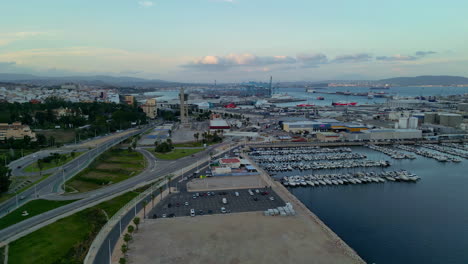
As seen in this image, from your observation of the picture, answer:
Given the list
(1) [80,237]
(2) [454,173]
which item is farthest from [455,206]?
(1) [80,237]

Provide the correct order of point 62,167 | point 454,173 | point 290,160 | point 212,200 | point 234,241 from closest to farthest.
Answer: point 234,241 < point 212,200 < point 62,167 < point 454,173 < point 290,160

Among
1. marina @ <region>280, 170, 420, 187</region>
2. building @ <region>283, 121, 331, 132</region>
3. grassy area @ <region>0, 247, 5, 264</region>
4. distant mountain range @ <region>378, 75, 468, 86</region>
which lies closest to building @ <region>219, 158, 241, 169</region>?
marina @ <region>280, 170, 420, 187</region>

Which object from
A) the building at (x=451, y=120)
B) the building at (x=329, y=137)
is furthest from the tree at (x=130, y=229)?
the building at (x=451, y=120)

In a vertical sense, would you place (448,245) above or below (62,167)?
below

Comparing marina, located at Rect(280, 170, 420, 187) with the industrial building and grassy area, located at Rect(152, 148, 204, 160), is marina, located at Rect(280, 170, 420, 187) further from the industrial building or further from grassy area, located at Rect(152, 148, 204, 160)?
the industrial building

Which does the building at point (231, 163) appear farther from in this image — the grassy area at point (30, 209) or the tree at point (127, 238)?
the tree at point (127, 238)

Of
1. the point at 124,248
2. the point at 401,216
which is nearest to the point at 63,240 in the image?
the point at 124,248

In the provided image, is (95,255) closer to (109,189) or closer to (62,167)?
(109,189)
